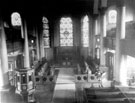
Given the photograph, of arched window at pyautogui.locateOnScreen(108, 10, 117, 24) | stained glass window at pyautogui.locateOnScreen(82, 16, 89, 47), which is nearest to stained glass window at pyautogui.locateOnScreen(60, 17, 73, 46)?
stained glass window at pyautogui.locateOnScreen(82, 16, 89, 47)

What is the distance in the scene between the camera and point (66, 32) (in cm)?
2650

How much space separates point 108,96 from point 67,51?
1671 cm

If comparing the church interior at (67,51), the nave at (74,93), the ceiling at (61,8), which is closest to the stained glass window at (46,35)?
the church interior at (67,51)

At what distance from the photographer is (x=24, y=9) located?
52.0ft

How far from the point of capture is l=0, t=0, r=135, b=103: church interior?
11359 mm

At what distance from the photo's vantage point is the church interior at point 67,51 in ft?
37.3

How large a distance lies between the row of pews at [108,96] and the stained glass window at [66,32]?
643 inches

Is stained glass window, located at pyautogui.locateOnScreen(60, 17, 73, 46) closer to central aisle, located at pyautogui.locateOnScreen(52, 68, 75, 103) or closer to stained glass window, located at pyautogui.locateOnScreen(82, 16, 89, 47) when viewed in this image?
stained glass window, located at pyautogui.locateOnScreen(82, 16, 89, 47)

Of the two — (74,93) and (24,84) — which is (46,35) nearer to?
(74,93)

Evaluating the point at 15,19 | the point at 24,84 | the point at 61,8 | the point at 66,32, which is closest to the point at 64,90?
the point at 24,84

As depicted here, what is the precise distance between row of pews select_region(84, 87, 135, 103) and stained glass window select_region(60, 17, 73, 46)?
53.6 feet

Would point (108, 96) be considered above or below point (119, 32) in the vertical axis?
below

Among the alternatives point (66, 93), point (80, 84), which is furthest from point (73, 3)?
point (66, 93)

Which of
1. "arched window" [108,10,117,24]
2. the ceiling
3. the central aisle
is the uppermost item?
the ceiling
